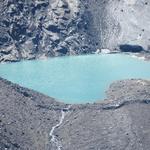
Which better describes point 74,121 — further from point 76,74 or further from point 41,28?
point 41,28

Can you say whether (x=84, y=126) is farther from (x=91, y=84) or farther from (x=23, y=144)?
(x=91, y=84)

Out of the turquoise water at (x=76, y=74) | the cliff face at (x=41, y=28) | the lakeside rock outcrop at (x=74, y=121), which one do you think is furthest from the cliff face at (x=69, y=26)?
the lakeside rock outcrop at (x=74, y=121)

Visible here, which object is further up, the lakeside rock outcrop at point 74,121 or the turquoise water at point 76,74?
the lakeside rock outcrop at point 74,121

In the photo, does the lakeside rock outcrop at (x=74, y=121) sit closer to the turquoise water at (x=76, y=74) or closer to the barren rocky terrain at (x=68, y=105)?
the barren rocky terrain at (x=68, y=105)

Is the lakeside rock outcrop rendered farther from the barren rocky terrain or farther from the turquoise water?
the turquoise water

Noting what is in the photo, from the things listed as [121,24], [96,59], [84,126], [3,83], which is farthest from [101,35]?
[84,126]

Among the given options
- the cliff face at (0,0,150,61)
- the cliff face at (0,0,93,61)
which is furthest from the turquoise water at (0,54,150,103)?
the cliff face at (0,0,150,61)
